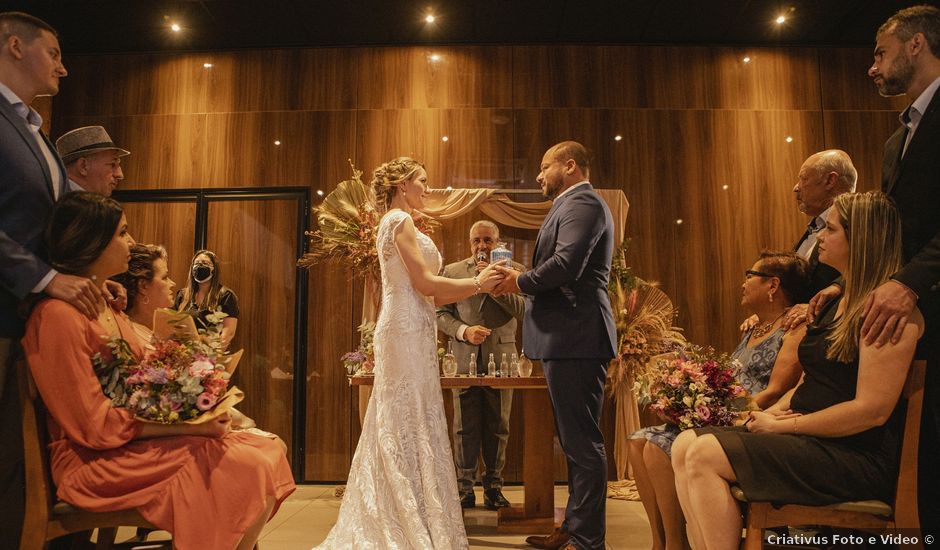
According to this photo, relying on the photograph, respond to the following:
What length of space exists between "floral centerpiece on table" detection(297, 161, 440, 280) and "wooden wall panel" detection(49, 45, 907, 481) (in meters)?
0.51

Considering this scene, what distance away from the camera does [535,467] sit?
426 cm

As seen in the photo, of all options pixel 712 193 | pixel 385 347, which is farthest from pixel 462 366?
pixel 712 193

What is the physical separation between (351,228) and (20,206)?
3.21 m

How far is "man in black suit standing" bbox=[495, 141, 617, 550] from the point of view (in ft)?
10.5

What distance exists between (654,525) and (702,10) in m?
4.74

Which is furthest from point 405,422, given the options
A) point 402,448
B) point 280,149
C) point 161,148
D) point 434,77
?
point 161,148

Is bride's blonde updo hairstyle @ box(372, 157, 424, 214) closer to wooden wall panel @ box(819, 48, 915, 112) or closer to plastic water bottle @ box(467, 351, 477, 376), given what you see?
plastic water bottle @ box(467, 351, 477, 376)

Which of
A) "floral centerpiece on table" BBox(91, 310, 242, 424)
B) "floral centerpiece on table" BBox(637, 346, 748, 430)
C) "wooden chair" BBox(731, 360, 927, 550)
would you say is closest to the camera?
"wooden chair" BBox(731, 360, 927, 550)

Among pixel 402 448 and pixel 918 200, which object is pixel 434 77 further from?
pixel 918 200

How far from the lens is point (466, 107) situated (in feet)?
21.4

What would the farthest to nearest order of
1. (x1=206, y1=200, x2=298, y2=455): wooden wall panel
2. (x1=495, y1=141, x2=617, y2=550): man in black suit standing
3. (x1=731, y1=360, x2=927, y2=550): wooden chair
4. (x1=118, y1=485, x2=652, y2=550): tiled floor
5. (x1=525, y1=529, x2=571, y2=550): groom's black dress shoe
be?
(x1=206, y1=200, x2=298, y2=455): wooden wall panel < (x1=118, y1=485, x2=652, y2=550): tiled floor < (x1=525, y1=529, x2=571, y2=550): groom's black dress shoe < (x1=495, y1=141, x2=617, y2=550): man in black suit standing < (x1=731, y1=360, x2=927, y2=550): wooden chair

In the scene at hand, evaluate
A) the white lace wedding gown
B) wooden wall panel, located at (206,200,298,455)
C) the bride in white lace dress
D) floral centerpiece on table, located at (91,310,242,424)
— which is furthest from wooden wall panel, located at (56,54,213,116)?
floral centerpiece on table, located at (91,310,242,424)

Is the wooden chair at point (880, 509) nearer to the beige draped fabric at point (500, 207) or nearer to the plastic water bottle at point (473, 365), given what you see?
the plastic water bottle at point (473, 365)

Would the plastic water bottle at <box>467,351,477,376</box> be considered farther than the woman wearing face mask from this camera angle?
No
